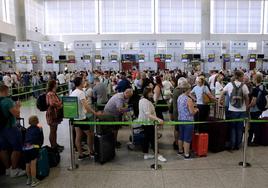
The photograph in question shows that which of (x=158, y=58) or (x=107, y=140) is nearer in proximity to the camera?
(x=107, y=140)

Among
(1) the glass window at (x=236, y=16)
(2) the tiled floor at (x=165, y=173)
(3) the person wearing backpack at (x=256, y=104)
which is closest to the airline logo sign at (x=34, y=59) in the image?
(2) the tiled floor at (x=165, y=173)

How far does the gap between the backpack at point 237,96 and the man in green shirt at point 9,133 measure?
4.28 meters

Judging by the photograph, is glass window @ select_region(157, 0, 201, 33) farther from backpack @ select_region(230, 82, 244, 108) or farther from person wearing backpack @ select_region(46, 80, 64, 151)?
person wearing backpack @ select_region(46, 80, 64, 151)

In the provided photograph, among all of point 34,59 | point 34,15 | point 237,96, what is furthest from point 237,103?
point 34,15

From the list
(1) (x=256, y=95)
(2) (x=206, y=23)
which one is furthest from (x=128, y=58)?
(1) (x=256, y=95)

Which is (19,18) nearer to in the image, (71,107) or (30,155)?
(71,107)

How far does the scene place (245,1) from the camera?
1145 inches

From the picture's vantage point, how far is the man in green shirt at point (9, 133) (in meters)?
4.31

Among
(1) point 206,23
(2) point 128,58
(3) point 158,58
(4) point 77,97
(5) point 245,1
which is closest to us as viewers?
(4) point 77,97

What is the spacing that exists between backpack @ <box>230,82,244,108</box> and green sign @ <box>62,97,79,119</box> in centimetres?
332

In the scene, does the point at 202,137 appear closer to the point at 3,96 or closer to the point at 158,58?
the point at 3,96

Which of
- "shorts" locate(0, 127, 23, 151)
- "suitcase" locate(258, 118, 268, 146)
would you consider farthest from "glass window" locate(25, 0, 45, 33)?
"suitcase" locate(258, 118, 268, 146)

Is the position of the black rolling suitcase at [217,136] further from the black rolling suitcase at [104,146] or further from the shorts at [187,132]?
the black rolling suitcase at [104,146]

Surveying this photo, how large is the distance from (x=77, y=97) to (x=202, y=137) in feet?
8.84
